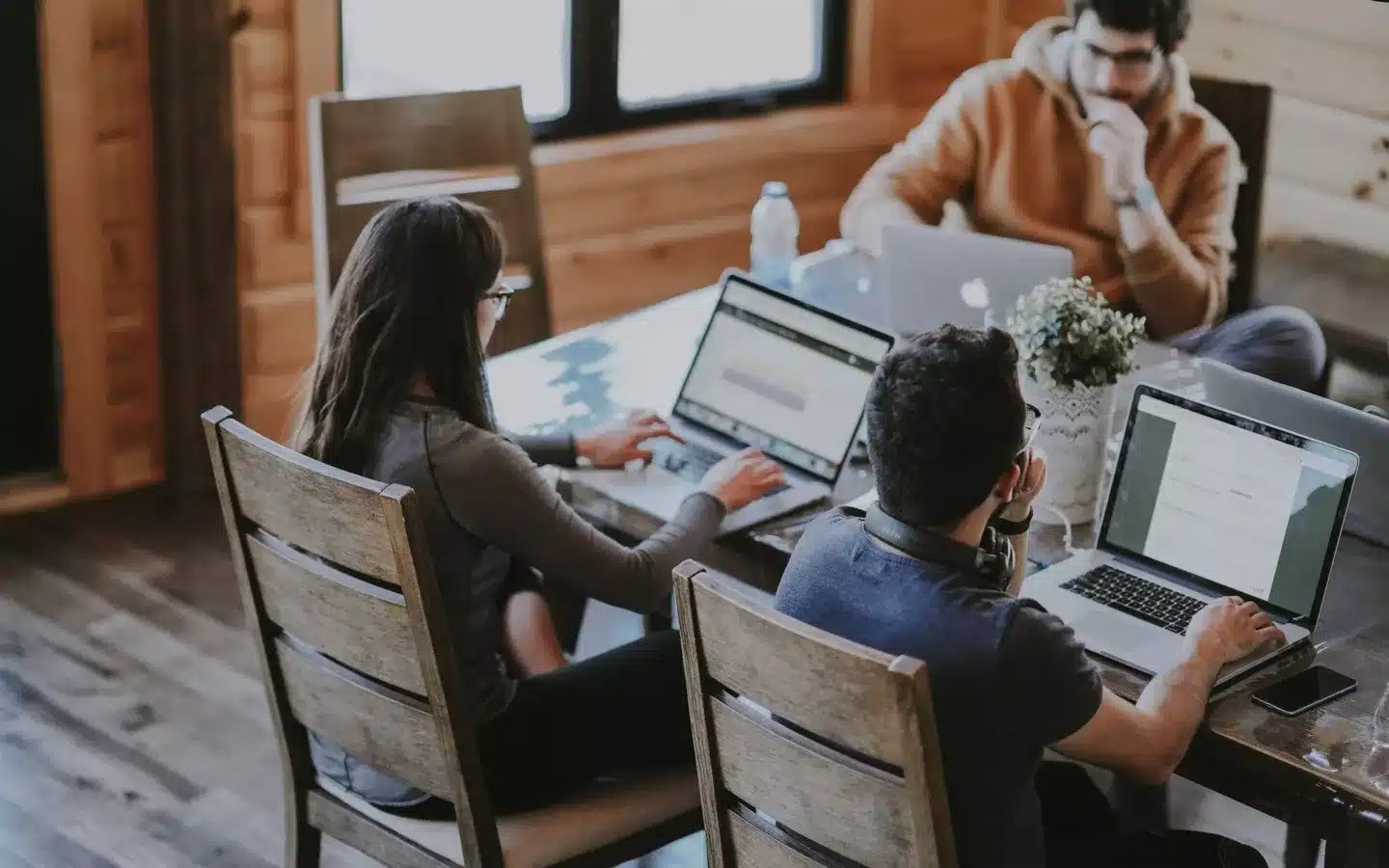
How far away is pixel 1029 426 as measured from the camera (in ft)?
7.13

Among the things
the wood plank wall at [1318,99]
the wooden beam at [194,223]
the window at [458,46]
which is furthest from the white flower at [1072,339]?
the wooden beam at [194,223]

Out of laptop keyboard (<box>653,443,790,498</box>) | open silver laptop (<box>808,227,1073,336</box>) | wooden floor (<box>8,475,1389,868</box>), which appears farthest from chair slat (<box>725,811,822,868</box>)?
open silver laptop (<box>808,227,1073,336</box>)

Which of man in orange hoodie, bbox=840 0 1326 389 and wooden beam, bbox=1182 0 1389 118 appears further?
wooden beam, bbox=1182 0 1389 118

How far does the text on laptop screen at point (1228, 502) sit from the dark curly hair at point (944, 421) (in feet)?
1.57

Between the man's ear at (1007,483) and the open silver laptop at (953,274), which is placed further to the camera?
the open silver laptop at (953,274)

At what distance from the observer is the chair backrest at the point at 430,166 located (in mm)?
3059

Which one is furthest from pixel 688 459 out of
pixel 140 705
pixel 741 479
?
pixel 140 705

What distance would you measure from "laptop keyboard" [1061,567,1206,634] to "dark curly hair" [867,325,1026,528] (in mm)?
466

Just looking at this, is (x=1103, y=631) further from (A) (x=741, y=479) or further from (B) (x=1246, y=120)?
(B) (x=1246, y=120)

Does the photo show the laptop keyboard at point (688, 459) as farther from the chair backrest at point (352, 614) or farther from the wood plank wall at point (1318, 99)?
the wood plank wall at point (1318, 99)

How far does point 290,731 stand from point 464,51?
91.3 inches

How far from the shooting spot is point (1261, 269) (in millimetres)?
4086

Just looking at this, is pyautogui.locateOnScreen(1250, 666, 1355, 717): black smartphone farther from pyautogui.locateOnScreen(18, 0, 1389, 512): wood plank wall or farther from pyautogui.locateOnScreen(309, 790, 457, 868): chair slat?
pyautogui.locateOnScreen(18, 0, 1389, 512): wood plank wall

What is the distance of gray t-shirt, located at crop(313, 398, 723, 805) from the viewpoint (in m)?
2.07
